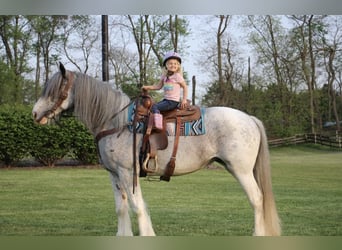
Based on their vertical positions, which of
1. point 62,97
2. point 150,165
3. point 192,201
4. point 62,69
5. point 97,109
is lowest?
point 192,201

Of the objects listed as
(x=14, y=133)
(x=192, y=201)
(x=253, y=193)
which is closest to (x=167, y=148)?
(x=253, y=193)

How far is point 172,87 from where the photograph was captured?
4230mm

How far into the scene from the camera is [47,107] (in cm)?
427

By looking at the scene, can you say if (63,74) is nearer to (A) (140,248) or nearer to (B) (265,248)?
(A) (140,248)

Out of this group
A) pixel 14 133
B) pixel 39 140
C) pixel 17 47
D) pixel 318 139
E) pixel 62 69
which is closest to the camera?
pixel 62 69

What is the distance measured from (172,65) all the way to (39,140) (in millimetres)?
2952

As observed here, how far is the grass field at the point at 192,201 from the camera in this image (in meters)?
4.86

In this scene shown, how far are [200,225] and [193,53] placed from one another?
6.41 feet

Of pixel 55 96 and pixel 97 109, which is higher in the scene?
pixel 55 96

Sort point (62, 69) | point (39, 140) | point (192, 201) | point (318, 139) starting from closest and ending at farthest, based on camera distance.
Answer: point (62, 69) < point (192, 201) < point (318, 139) < point (39, 140)

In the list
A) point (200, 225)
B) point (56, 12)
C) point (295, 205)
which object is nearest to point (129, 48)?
point (56, 12)

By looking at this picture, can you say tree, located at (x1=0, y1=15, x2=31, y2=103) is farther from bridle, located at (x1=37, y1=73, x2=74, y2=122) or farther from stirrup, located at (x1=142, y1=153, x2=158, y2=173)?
→ stirrup, located at (x1=142, y1=153, x2=158, y2=173)

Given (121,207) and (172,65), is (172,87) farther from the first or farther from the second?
(121,207)

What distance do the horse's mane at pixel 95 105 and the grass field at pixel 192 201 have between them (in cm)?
104
